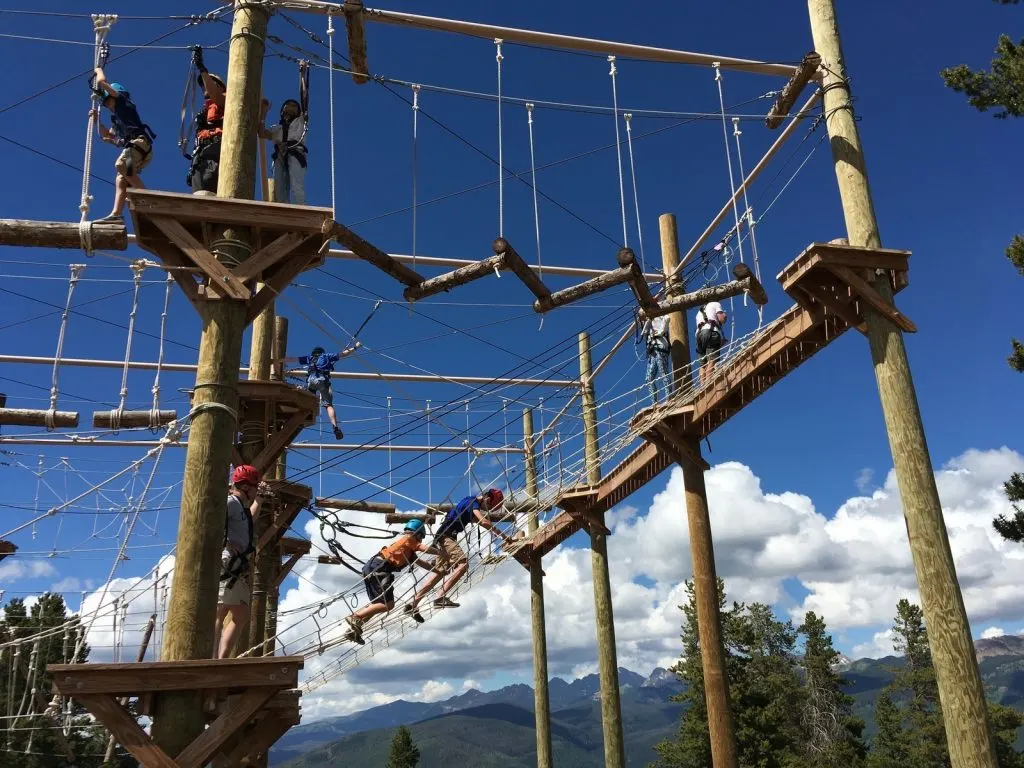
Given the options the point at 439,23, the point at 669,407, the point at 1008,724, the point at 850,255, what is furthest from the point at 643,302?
the point at 1008,724

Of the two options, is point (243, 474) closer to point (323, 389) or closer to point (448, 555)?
point (448, 555)

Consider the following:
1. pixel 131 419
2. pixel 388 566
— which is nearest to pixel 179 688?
pixel 388 566

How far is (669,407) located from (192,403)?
5.43m

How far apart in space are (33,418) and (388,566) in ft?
18.5

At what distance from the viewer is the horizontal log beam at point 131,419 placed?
9.45 m

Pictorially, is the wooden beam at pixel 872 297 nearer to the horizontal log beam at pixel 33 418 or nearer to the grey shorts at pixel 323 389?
the grey shorts at pixel 323 389

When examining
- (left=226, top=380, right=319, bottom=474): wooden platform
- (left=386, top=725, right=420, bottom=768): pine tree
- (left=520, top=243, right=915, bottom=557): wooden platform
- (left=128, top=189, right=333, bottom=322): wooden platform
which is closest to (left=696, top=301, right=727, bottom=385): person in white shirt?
(left=520, top=243, right=915, bottom=557): wooden platform

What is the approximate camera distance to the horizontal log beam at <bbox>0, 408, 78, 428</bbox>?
10.5 m

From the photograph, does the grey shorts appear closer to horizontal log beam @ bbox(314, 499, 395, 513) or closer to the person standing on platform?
horizontal log beam @ bbox(314, 499, 395, 513)

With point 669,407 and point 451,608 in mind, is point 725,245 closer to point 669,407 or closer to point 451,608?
point 669,407

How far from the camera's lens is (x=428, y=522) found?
935cm

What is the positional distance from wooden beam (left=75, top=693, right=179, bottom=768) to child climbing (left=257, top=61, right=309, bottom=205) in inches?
160

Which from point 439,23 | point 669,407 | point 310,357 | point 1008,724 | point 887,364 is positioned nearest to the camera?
point 887,364

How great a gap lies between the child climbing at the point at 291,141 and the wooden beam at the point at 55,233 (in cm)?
163
